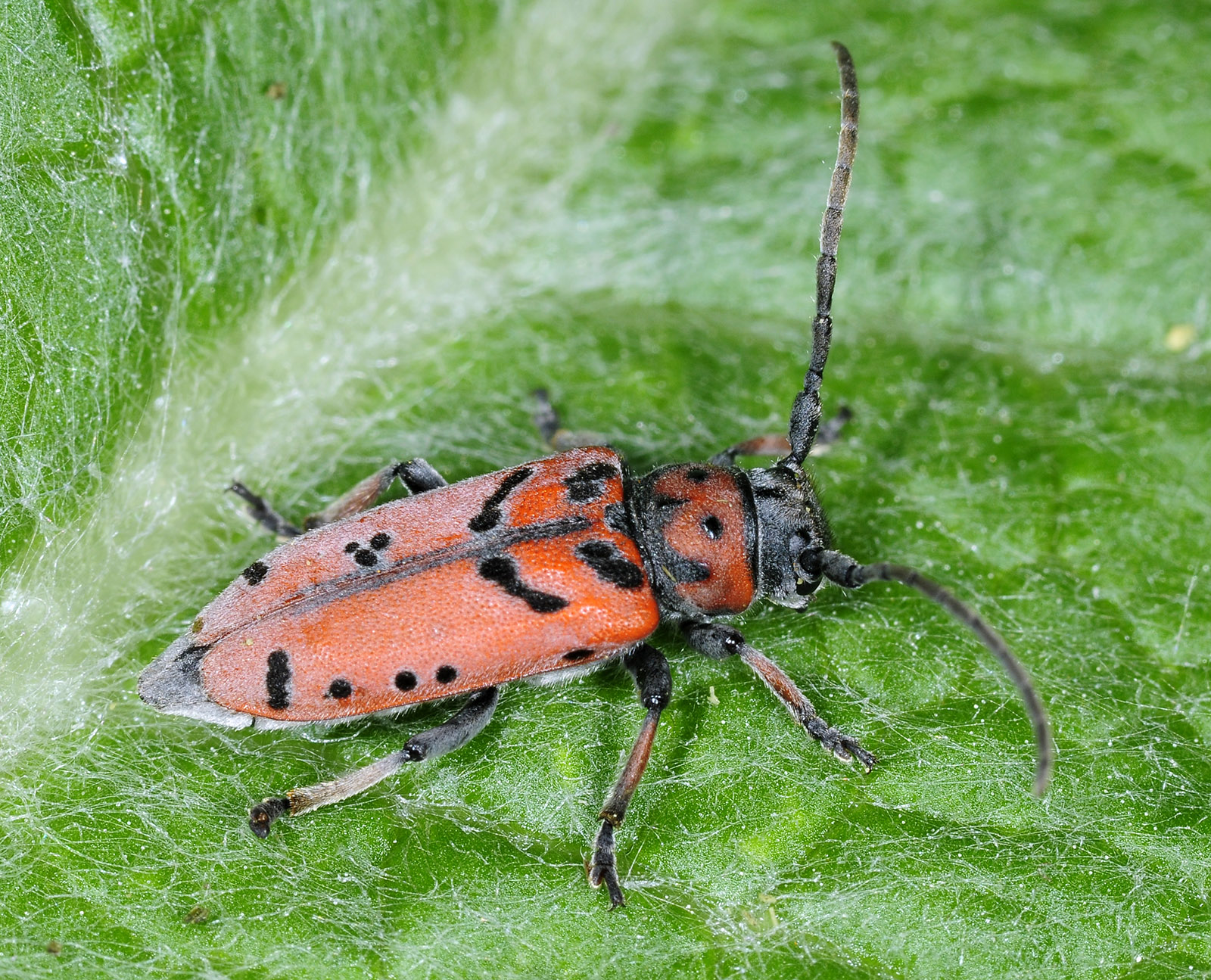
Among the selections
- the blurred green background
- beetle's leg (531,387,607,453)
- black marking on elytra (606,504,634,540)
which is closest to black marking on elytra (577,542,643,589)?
black marking on elytra (606,504,634,540)

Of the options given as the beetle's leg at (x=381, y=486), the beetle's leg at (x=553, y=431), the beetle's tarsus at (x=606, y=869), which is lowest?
the beetle's tarsus at (x=606, y=869)

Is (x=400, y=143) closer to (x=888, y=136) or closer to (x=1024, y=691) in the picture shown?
(x=888, y=136)

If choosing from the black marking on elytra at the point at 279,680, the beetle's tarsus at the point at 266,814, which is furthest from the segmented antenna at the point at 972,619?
the beetle's tarsus at the point at 266,814

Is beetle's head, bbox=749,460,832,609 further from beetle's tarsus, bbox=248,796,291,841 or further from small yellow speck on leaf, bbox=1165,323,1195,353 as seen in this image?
small yellow speck on leaf, bbox=1165,323,1195,353

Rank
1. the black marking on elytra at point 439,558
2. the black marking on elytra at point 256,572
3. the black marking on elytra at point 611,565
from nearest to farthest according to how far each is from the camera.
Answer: the black marking on elytra at point 439,558 → the black marking on elytra at point 256,572 → the black marking on elytra at point 611,565

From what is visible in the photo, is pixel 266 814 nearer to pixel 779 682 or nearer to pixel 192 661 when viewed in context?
pixel 192 661

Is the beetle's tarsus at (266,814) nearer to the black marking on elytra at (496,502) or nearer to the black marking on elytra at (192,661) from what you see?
the black marking on elytra at (192,661)

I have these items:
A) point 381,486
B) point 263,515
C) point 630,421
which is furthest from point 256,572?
point 630,421

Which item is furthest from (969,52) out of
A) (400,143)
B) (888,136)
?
(400,143)
